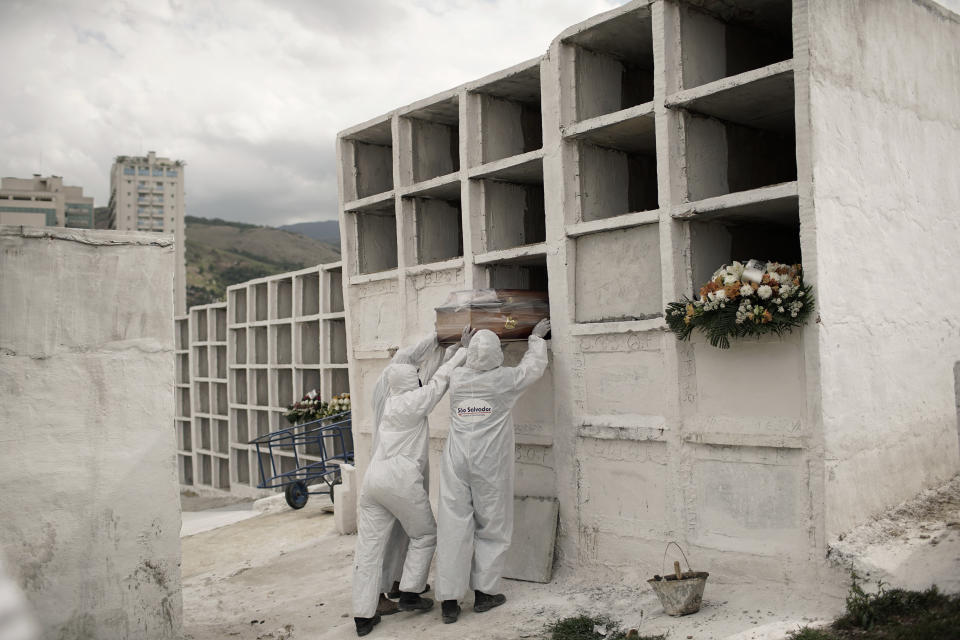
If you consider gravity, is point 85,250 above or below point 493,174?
below

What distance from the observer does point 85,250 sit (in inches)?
223

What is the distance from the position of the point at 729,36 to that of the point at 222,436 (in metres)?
11.8

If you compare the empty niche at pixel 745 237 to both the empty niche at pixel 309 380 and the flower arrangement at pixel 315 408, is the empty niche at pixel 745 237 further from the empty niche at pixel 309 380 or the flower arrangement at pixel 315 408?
the empty niche at pixel 309 380

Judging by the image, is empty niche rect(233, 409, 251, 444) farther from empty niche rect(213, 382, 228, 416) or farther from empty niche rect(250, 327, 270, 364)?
empty niche rect(250, 327, 270, 364)

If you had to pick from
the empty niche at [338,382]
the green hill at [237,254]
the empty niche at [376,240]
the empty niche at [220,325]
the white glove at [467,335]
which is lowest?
the empty niche at [338,382]

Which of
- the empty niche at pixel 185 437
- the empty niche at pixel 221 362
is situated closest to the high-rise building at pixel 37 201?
the empty niche at pixel 185 437

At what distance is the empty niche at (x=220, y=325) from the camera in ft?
51.0

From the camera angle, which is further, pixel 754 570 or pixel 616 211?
pixel 616 211

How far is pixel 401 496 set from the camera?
6.05 m

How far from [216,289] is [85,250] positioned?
6853 centimetres

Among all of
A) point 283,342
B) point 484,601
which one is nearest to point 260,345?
point 283,342

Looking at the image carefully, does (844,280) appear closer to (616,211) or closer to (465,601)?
(616,211)

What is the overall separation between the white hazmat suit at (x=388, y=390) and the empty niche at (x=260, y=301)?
738cm

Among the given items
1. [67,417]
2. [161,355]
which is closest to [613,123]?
[161,355]
